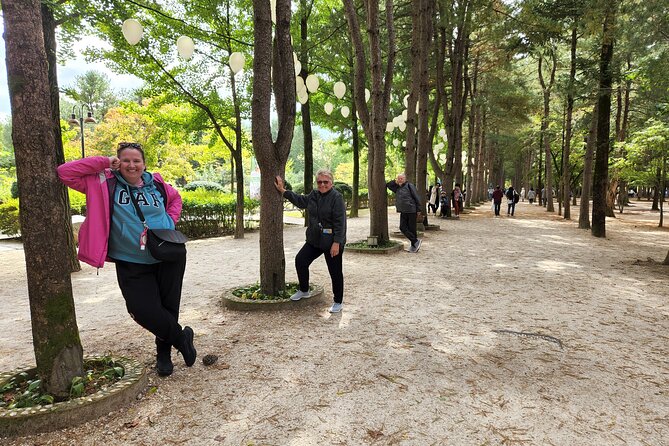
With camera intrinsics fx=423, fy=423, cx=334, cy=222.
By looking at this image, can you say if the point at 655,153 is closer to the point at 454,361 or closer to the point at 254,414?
the point at 454,361

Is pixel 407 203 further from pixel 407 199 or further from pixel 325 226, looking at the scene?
pixel 325 226

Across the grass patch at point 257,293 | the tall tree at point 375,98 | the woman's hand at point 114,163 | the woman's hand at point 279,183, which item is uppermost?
the tall tree at point 375,98

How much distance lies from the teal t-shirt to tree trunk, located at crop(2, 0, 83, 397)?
32 cm

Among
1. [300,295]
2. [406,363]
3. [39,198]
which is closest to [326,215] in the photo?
[300,295]

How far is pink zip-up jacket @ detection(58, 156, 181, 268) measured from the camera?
9.70 feet

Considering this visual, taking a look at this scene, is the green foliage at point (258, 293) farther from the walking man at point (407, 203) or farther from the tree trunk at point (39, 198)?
the walking man at point (407, 203)

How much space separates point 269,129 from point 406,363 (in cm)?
334

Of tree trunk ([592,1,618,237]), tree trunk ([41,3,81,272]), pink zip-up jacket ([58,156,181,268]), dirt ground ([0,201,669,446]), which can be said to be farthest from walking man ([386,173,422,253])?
pink zip-up jacket ([58,156,181,268])

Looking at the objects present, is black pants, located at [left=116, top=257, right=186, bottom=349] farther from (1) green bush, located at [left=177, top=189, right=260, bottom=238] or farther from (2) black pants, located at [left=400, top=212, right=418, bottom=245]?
(1) green bush, located at [left=177, top=189, right=260, bottom=238]

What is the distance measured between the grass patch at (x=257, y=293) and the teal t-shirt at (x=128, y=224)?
2.50 meters

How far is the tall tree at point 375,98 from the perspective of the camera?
955 cm

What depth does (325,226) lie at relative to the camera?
513 centimetres

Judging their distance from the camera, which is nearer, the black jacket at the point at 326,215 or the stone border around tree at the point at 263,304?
the black jacket at the point at 326,215

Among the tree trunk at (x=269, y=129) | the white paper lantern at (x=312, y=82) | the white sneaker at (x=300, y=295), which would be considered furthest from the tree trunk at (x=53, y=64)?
the white paper lantern at (x=312, y=82)
